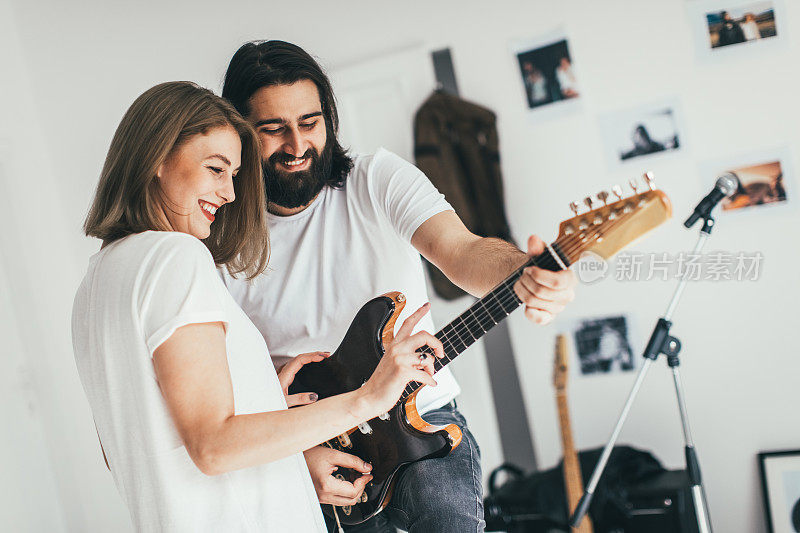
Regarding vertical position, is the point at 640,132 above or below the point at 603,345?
above

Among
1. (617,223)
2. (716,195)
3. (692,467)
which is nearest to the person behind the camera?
(617,223)

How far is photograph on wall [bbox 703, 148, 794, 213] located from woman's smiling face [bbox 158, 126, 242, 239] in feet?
7.15

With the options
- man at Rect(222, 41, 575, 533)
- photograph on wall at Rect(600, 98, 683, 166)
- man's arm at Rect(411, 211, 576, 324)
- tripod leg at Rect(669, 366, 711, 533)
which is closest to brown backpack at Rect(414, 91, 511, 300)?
photograph on wall at Rect(600, 98, 683, 166)

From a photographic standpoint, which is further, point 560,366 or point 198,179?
point 560,366

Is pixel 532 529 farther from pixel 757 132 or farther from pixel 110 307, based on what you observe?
pixel 110 307

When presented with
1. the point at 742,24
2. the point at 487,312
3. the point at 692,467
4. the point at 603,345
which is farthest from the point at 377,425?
the point at 742,24

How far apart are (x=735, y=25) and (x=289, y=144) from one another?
197 centimetres

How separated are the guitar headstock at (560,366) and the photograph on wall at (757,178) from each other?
850mm

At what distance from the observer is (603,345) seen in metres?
3.22

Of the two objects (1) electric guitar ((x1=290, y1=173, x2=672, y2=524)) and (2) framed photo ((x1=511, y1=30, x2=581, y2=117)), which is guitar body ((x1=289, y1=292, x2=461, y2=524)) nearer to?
(1) electric guitar ((x1=290, y1=173, x2=672, y2=524))

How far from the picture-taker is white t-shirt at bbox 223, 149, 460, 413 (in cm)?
175

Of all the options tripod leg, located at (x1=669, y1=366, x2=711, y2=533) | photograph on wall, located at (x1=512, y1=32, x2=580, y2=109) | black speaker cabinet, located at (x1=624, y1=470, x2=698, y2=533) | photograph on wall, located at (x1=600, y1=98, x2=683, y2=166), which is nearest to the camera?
tripod leg, located at (x1=669, y1=366, x2=711, y2=533)

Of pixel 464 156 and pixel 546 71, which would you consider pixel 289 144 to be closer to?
pixel 464 156

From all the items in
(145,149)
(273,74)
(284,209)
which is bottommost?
(284,209)
